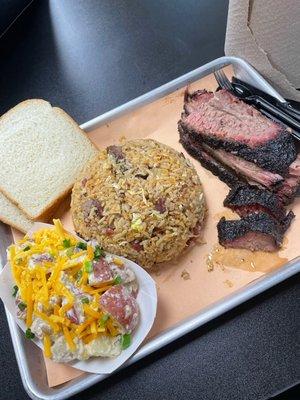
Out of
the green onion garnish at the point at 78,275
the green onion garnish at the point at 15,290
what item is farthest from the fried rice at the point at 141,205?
the green onion garnish at the point at 15,290

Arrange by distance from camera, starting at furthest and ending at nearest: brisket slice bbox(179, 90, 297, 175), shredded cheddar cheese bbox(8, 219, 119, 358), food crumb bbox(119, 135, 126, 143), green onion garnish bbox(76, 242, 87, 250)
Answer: food crumb bbox(119, 135, 126, 143)
brisket slice bbox(179, 90, 297, 175)
green onion garnish bbox(76, 242, 87, 250)
shredded cheddar cheese bbox(8, 219, 119, 358)

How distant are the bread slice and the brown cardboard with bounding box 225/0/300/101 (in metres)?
0.64

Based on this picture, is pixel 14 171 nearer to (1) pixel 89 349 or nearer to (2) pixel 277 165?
(1) pixel 89 349

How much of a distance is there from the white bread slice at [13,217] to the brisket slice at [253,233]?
675 millimetres

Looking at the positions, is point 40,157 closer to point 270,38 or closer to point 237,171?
point 237,171

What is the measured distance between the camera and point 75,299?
141cm

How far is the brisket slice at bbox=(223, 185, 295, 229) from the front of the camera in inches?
62.7

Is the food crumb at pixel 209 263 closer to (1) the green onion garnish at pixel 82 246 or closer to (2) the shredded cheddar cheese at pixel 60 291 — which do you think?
(2) the shredded cheddar cheese at pixel 60 291

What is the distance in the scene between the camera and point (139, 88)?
215 centimetres

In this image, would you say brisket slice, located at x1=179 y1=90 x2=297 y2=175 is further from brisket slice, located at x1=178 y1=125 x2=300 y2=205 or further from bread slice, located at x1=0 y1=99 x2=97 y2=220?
bread slice, located at x1=0 y1=99 x2=97 y2=220

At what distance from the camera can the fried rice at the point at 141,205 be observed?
1.56 meters

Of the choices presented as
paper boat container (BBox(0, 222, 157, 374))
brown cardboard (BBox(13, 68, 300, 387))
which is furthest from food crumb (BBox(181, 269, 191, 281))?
paper boat container (BBox(0, 222, 157, 374))

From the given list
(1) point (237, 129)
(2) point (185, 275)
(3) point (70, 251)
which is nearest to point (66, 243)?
(3) point (70, 251)

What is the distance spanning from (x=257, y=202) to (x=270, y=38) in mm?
549
